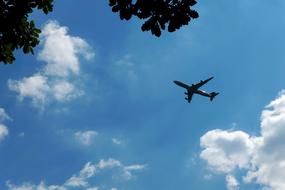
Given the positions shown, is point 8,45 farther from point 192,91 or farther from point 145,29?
point 192,91

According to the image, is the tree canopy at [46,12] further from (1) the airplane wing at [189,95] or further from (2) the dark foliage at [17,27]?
(1) the airplane wing at [189,95]

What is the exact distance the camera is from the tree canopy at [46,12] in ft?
44.4

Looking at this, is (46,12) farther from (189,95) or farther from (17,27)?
(189,95)

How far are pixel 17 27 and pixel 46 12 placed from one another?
50.4 inches

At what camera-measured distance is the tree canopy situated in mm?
13547

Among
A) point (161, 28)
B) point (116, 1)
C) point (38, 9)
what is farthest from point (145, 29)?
point (38, 9)

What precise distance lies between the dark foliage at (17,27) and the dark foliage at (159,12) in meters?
4.23

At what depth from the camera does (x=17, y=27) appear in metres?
16.5

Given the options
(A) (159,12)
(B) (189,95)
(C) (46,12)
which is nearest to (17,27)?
(C) (46,12)

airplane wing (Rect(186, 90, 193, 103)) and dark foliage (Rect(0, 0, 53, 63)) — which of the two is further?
airplane wing (Rect(186, 90, 193, 103))

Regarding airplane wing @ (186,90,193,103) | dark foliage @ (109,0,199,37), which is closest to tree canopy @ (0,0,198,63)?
dark foliage @ (109,0,199,37)

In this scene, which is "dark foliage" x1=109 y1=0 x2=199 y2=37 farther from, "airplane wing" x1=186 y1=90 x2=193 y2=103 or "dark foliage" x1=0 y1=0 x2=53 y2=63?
"airplane wing" x1=186 y1=90 x2=193 y2=103

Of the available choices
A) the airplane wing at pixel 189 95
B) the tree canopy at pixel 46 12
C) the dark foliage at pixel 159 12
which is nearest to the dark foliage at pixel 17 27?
the tree canopy at pixel 46 12

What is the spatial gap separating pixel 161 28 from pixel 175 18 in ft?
1.79
